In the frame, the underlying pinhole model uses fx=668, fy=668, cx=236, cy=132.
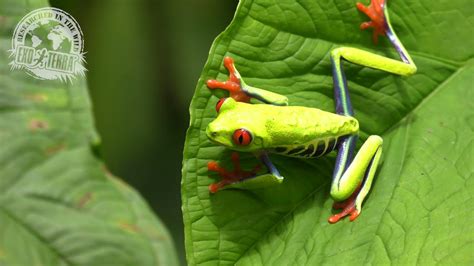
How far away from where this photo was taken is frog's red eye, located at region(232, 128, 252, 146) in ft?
5.56

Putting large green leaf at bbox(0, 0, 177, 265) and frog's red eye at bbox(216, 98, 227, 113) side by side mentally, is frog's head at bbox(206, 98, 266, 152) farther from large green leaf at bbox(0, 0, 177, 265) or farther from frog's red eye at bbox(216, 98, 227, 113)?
large green leaf at bbox(0, 0, 177, 265)

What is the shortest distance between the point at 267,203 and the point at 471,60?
0.68 m

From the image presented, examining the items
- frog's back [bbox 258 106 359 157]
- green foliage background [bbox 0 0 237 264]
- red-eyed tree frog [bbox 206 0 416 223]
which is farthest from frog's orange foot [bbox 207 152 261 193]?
green foliage background [bbox 0 0 237 264]

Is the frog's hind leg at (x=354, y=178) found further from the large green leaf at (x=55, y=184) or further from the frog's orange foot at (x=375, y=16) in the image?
the large green leaf at (x=55, y=184)

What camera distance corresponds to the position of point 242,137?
66.9 inches

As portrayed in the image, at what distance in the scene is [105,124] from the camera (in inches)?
109

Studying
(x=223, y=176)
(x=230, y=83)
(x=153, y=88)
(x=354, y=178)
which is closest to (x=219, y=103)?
(x=230, y=83)

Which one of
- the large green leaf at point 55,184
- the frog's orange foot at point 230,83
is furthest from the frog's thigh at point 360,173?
the large green leaf at point 55,184

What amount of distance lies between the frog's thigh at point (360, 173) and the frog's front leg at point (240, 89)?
24 centimetres

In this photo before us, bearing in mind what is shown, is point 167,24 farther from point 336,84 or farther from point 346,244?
point 346,244

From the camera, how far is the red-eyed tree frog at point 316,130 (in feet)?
5.64

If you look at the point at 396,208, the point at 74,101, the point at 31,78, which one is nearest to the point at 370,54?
the point at 396,208

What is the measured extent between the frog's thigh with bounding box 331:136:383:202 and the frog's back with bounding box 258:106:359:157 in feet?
0.21

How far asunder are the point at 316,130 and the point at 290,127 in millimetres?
71
